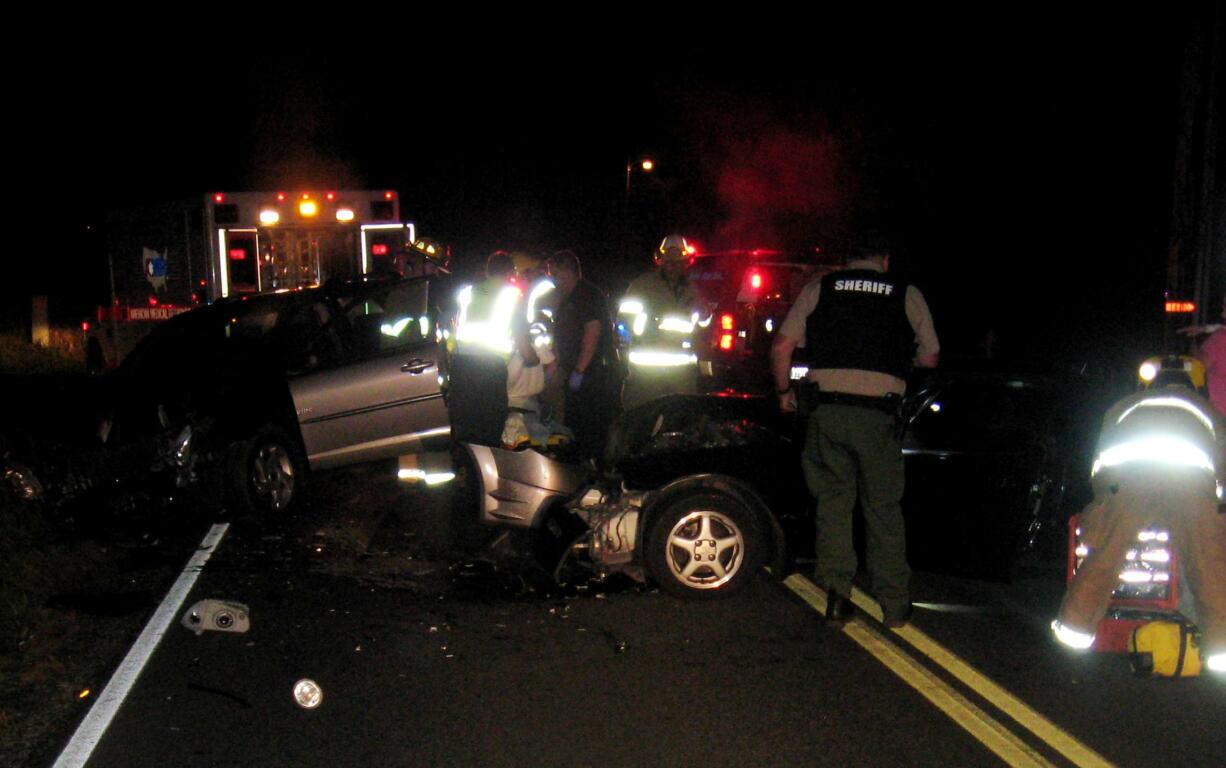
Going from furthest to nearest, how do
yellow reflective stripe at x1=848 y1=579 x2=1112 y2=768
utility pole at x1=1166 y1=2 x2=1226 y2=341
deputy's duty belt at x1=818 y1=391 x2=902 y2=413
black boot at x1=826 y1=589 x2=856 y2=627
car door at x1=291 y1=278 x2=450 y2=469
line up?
car door at x1=291 y1=278 x2=450 y2=469 → utility pole at x1=1166 y1=2 x2=1226 y2=341 → black boot at x1=826 y1=589 x2=856 y2=627 → deputy's duty belt at x1=818 y1=391 x2=902 y2=413 → yellow reflective stripe at x1=848 y1=579 x2=1112 y2=768

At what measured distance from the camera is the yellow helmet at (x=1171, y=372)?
5.47 meters

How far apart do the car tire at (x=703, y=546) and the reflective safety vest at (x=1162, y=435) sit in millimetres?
1989

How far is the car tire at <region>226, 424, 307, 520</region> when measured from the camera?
30.0ft

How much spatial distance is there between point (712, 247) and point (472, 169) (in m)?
14.2

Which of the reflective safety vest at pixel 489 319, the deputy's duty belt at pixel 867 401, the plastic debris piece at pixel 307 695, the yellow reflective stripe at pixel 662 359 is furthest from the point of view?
the yellow reflective stripe at pixel 662 359

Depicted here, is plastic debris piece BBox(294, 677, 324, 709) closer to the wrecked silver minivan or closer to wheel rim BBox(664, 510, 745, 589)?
the wrecked silver minivan

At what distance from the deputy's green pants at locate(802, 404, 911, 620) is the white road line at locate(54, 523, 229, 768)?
3330mm

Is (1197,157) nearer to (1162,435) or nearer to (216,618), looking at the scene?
(1162,435)

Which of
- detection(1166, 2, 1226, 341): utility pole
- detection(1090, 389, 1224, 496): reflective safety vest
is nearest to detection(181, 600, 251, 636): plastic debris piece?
detection(1090, 389, 1224, 496): reflective safety vest

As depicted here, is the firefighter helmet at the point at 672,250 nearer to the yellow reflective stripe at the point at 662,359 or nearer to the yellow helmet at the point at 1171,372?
the yellow reflective stripe at the point at 662,359

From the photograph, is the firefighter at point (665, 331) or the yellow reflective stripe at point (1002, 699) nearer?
the yellow reflective stripe at point (1002, 699)

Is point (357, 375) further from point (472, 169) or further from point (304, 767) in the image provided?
point (472, 169)

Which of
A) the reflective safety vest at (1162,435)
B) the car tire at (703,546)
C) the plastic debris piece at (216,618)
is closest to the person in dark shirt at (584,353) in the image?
the car tire at (703,546)

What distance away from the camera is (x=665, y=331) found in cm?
980
